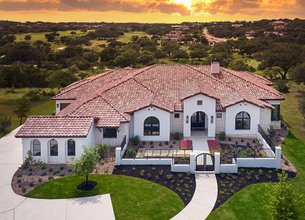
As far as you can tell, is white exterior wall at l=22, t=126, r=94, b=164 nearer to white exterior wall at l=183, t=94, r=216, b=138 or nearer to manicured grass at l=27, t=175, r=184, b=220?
manicured grass at l=27, t=175, r=184, b=220

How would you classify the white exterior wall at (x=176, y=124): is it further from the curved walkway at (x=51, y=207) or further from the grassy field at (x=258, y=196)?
the curved walkway at (x=51, y=207)

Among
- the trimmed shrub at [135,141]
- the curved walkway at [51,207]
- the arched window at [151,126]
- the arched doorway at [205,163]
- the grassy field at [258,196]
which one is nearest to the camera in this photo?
the curved walkway at [51,207]

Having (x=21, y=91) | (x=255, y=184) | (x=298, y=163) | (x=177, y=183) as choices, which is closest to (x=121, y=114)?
(x=177, y=183)

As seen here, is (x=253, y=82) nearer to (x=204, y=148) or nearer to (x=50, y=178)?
(x=204, y=148)

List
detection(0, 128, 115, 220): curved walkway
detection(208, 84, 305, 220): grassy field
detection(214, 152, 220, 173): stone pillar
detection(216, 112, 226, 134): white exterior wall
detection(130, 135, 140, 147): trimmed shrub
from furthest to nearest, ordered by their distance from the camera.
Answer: detection(216, 112, 226, 134): white exterior wall → detection(130, 135, 140, 147): trimmed shrub → detection(214, 152, 220, 173): stone pillar → detection(208, 84, 305, 220): grassy field → detection(0, 128, 115, 220): curved walkway

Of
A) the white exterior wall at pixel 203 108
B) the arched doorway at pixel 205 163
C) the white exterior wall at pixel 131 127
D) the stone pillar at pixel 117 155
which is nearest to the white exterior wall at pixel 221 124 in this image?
the white exterior wall at pixel 203 108

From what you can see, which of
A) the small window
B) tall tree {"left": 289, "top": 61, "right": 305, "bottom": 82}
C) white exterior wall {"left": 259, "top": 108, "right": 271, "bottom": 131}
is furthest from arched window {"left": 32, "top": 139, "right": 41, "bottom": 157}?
tall tree {"left": 289, "top": 61, "right": 305, "bottom": 82}
